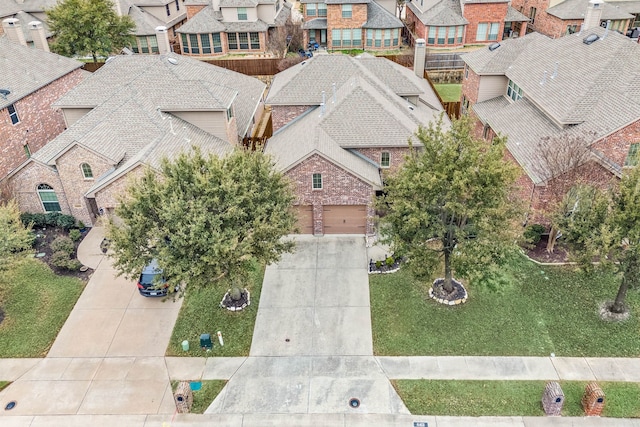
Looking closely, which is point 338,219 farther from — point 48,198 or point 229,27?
point 229,27

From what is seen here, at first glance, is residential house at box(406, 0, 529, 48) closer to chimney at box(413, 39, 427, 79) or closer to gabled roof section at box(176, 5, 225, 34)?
chimney at box(413, 39, 427, 79)

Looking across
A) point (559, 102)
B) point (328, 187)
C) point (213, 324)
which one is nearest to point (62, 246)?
point (213, 324)

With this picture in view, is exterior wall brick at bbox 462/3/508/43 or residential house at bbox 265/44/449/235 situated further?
exterior wall brick at bbox 462/3/508/43

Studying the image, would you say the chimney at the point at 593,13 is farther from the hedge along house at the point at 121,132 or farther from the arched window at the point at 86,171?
the arched window at the point at 86,171

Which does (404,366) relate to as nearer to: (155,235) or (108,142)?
(155,235)

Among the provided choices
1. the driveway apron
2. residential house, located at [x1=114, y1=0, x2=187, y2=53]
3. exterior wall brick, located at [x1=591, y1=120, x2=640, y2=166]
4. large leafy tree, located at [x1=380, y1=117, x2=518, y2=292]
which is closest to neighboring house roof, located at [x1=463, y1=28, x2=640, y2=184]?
exterior wall brick, located at [x1=591, y1=120, x2=640, y2=166]

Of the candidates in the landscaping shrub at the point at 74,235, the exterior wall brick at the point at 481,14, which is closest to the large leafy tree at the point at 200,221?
the landscaping shrub at the point at 74,235
